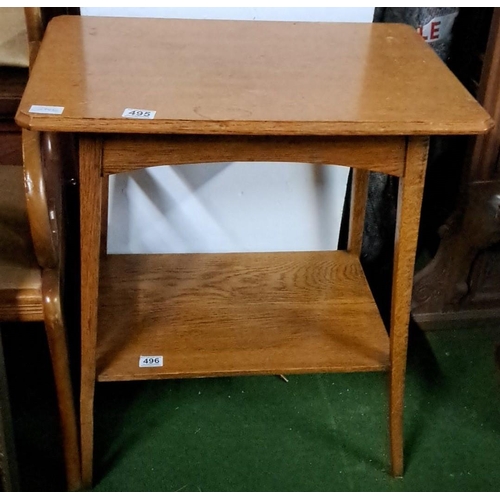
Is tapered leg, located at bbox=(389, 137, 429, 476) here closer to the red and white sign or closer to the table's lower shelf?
the table's lower shelf

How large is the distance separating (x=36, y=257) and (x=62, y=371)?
0.58 feet

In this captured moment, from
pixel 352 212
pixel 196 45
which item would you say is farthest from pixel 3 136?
pixel 352 212

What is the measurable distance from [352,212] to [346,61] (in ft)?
1.28

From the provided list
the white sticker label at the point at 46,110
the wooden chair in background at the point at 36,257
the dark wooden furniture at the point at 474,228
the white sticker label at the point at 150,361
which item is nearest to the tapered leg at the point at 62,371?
the wooden chair in background at the point at 36,257

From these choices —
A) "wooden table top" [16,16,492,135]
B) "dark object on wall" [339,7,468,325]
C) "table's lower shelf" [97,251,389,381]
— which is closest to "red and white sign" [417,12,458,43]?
"dark object on wall" [339,7,468,325]

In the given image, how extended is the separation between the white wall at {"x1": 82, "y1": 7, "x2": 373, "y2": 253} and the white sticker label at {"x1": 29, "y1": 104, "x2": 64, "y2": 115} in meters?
0.46

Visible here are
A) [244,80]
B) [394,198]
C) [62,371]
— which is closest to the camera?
[244,80]

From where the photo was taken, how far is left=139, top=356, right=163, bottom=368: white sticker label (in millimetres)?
1056

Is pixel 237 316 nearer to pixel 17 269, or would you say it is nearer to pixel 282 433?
pixel 282 433

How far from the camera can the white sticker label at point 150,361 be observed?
3.46 ft

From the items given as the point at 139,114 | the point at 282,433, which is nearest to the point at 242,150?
the point at 139,114

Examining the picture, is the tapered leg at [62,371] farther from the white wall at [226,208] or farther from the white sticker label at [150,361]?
the white wall at [226,208]

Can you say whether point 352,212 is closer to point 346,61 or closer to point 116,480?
point 346,61

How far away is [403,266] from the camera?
3.18 ft
